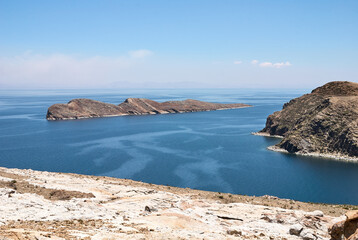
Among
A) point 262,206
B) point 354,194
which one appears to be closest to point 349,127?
point 354,194

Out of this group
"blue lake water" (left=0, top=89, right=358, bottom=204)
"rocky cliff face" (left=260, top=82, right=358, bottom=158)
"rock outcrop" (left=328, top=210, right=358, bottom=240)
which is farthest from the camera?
"rocky cliff face" (left=260, top=82, right=358, bottom=158)

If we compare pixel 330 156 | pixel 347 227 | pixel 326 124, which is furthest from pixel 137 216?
pixel 326 124

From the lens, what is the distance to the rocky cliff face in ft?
387

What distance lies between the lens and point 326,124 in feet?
424

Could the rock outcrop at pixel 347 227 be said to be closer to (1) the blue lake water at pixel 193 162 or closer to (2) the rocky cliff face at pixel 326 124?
(1) the blue lake water at pixel 193 162

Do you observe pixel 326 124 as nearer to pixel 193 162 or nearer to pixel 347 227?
pixel 193 162

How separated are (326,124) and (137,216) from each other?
118 m

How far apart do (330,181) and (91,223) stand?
76759 mm

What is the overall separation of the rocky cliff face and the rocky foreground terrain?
8556 centimetres

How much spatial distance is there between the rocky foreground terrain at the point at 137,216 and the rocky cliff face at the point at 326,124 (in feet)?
281

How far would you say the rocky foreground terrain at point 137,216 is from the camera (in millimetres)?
24016

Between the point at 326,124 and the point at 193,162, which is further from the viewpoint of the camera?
the point at 326,124

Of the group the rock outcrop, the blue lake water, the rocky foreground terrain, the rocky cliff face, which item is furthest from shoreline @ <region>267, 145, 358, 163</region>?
the rock outcrop

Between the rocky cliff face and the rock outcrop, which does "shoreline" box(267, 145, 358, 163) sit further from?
the rock outcrop
